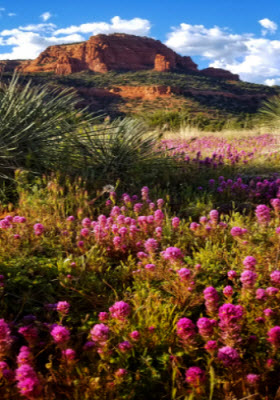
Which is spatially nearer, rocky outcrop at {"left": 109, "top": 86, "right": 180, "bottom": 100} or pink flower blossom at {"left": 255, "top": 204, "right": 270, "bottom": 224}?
pink flower blossom at {"left": 255, "top": 204, "right": 270, "bottom": 224}

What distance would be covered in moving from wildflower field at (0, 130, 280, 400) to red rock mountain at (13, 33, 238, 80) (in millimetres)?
80580

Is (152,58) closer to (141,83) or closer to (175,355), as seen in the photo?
(141,83)

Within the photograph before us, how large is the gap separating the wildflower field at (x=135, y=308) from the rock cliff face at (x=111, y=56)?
8005cm

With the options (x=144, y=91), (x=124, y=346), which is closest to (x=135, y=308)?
(x=124, y=346)

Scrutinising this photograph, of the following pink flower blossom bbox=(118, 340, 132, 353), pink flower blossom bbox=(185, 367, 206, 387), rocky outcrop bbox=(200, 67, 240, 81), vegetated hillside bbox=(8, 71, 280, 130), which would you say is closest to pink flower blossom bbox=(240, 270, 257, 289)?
pink flower blossom bbox=(185, 367, 206, 387)

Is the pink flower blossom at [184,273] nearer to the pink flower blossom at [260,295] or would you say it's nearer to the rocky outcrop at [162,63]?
the pink flower blossom at [260,295]

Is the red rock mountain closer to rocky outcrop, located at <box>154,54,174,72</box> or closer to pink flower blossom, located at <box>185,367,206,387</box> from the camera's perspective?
rocky outcrop, located at <box>154,54,174,72</box>

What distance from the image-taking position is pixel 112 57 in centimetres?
9275

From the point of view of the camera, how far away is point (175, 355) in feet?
5.49

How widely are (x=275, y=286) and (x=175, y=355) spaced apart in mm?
765

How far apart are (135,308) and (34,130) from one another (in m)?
2.94

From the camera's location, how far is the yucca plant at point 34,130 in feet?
13.3

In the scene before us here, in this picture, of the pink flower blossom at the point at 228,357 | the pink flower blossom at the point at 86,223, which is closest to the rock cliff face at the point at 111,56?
the pink flower blossom at the point at 86,223

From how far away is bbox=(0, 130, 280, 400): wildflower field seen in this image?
1.51 meters
